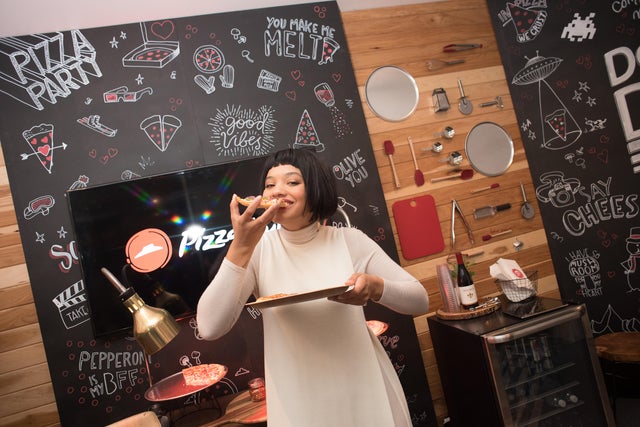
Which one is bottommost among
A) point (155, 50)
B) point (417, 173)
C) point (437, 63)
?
point (417, 173)

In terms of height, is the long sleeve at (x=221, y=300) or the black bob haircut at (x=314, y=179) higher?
the black bob haircut at (x=314, y=179)

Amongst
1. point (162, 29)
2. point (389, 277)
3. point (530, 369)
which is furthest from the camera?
point (162, 29)

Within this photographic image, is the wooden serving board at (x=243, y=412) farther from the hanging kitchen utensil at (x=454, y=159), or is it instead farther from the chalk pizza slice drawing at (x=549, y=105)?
the chalk pizza slice drawing at (x=549, y=105)

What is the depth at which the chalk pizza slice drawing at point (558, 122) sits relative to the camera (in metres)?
3.12

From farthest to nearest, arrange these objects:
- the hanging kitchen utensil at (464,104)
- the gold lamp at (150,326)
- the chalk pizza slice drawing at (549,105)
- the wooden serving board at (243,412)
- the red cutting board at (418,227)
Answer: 1. the chalk pizza slice drawing at (549,105)
2. the hanging kitchen utensil at (464,104)
3. the red cutting board at (418,227)
4. the wooden serving board at (243,412)
5. the gold lamp at (150,326)

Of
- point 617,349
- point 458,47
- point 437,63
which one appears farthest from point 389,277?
point 458,47

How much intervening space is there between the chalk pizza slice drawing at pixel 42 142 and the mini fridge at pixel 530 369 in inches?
98.9

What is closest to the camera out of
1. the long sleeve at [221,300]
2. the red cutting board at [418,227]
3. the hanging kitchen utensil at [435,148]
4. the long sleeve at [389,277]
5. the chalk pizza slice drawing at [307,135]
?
the long sleeve at [221,300]

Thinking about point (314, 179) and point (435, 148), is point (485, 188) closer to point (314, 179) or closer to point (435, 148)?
point (435, 148)

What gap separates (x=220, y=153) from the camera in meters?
2.58

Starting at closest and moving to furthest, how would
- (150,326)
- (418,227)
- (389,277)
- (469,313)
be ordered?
1. (389,277)
2. (150,326)
3. (469,313)
4. (418,227)

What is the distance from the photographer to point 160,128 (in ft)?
8.21

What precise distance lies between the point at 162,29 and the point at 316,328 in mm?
2222

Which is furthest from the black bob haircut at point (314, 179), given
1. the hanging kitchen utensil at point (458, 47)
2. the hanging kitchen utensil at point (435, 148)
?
the hanging kitchen utensil at point (458, 47)
